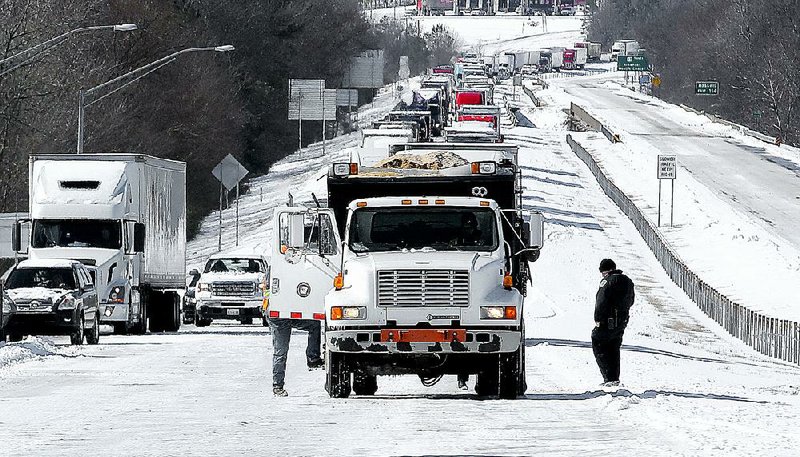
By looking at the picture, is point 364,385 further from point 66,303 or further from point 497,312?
point 66,303

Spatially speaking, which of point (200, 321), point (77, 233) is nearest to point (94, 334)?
point (77, 233)

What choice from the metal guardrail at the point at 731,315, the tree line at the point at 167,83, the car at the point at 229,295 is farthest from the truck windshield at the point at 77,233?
the metal guardrail at the point at 731,315

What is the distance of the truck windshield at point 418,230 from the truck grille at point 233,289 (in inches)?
904

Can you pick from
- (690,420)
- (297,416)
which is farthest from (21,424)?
(690,420)

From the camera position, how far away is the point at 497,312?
1934 cm

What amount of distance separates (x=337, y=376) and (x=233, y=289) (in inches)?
917

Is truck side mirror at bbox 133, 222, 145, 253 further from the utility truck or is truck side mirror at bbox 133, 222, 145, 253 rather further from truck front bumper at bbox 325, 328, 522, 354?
truck front bumper at bbox 325, 328, 522, 354

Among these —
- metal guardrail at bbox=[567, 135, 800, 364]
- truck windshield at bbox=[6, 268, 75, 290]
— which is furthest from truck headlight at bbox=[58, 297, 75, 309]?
metal guardrail at bbox=[567, 135, 800, 364]

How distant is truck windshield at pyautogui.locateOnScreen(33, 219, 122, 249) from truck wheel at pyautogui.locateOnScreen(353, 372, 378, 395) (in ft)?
56.9

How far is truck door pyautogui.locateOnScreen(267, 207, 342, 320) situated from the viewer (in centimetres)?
2061

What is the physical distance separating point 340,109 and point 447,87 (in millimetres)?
12725

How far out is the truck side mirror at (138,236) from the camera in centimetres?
3744

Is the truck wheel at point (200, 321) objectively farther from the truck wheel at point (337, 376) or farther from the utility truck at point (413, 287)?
the truck wheel at point (337, 376)

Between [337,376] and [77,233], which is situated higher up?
[77,233]
